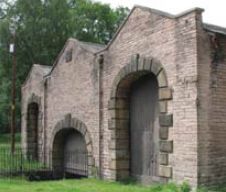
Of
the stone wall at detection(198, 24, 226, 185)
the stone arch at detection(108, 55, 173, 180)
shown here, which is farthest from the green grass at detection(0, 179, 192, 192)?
the stone wall at detection(198, 24, 226, 185)

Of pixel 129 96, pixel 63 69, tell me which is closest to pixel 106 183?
pixel 129 96

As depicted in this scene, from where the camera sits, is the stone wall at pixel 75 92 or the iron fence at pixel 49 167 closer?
the stone wall at pixel 75 92

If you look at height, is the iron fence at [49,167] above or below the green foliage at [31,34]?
below

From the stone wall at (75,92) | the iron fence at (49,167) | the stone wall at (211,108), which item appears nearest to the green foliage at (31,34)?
the iron fence at (49,167)

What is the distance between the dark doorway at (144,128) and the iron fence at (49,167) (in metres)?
2.81

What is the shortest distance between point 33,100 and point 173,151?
10.9 meters

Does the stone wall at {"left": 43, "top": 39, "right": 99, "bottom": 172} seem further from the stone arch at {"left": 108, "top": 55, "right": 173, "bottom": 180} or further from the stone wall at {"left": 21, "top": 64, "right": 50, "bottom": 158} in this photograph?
the stone arch at {"left": 108, "top": 55, "right": 173, "bottom": 180}

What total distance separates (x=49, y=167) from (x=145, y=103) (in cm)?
689

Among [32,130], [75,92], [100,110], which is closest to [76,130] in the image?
[75,92]

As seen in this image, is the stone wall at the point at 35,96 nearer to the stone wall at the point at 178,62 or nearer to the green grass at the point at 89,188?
the green grass at the point at 89,188

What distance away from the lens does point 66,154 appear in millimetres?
18359

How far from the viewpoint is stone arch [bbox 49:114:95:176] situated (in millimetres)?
15109

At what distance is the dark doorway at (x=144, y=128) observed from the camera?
1273 cm

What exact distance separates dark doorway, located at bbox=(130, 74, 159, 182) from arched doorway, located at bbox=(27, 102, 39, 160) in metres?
8.35
